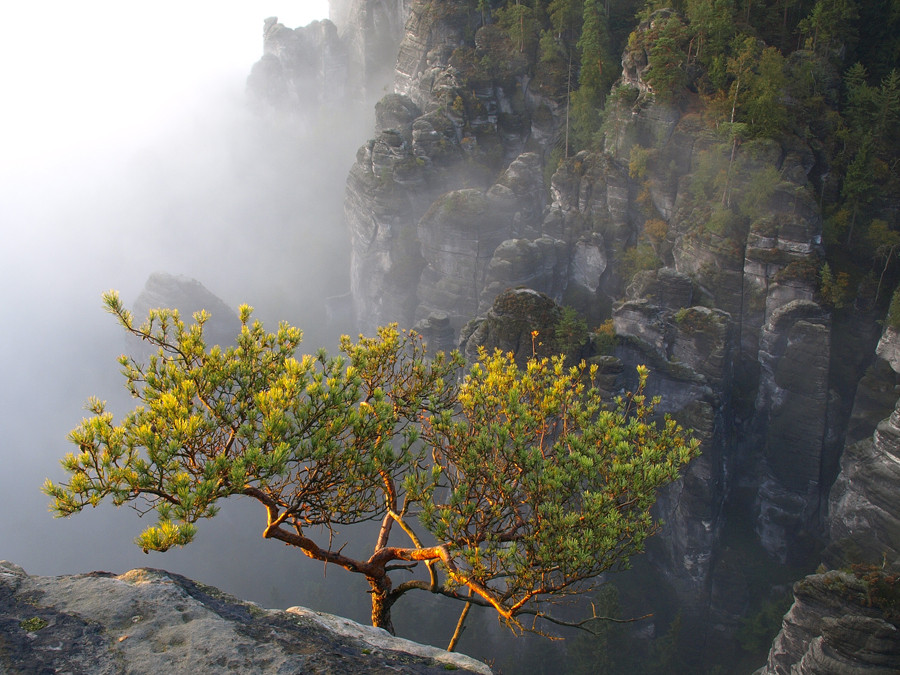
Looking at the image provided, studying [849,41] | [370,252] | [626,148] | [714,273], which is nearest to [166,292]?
[370,252]

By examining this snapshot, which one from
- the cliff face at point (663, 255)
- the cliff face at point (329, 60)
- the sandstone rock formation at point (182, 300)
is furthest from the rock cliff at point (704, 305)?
the cliff face at point (329, 60)

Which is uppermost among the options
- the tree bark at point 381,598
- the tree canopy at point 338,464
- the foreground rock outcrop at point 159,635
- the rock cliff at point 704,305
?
the rock cliff at point 704,305

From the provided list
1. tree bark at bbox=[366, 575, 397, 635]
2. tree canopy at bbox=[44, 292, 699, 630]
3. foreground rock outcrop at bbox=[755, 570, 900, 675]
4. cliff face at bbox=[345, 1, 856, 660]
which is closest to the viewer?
tree canopy at bbox=[44, 292, 699, 630]

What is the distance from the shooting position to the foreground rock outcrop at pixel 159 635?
6.01 meters

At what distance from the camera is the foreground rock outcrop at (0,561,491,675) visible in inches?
236

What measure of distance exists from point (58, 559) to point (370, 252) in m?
50.5

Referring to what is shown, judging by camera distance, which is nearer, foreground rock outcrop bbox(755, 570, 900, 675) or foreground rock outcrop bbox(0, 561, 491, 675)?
foreground rock outcrop bbox(0, 561, 491, 675)

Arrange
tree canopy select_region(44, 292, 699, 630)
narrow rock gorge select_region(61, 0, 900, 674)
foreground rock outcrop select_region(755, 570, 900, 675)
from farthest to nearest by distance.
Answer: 1. narrow rock gorge select_region(61, 0, 900, 674)
2. foreground rock outcrop select_region(755, 570, 900, 675)
3. tree canopy select_region(44, 292, 699, 630)

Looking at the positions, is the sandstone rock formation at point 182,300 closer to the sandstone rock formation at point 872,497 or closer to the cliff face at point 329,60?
the cliff face at point 329,60

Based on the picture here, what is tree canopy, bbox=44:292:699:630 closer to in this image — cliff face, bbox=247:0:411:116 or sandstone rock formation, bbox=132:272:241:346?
sandstone rock formation, bbox=132:272:241:346

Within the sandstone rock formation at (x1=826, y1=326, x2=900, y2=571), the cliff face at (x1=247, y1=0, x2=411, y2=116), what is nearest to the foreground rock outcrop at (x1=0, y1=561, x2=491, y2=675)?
the sandstone rock formation at (x1=826, y1=326, x2=900, y2=571)

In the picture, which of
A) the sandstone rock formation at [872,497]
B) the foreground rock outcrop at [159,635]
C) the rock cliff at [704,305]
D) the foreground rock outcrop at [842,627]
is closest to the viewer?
the foreground rock outcrop at [159,635]

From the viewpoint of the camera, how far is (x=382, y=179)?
54.6m

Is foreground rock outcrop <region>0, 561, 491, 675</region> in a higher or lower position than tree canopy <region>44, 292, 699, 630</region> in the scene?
lower
